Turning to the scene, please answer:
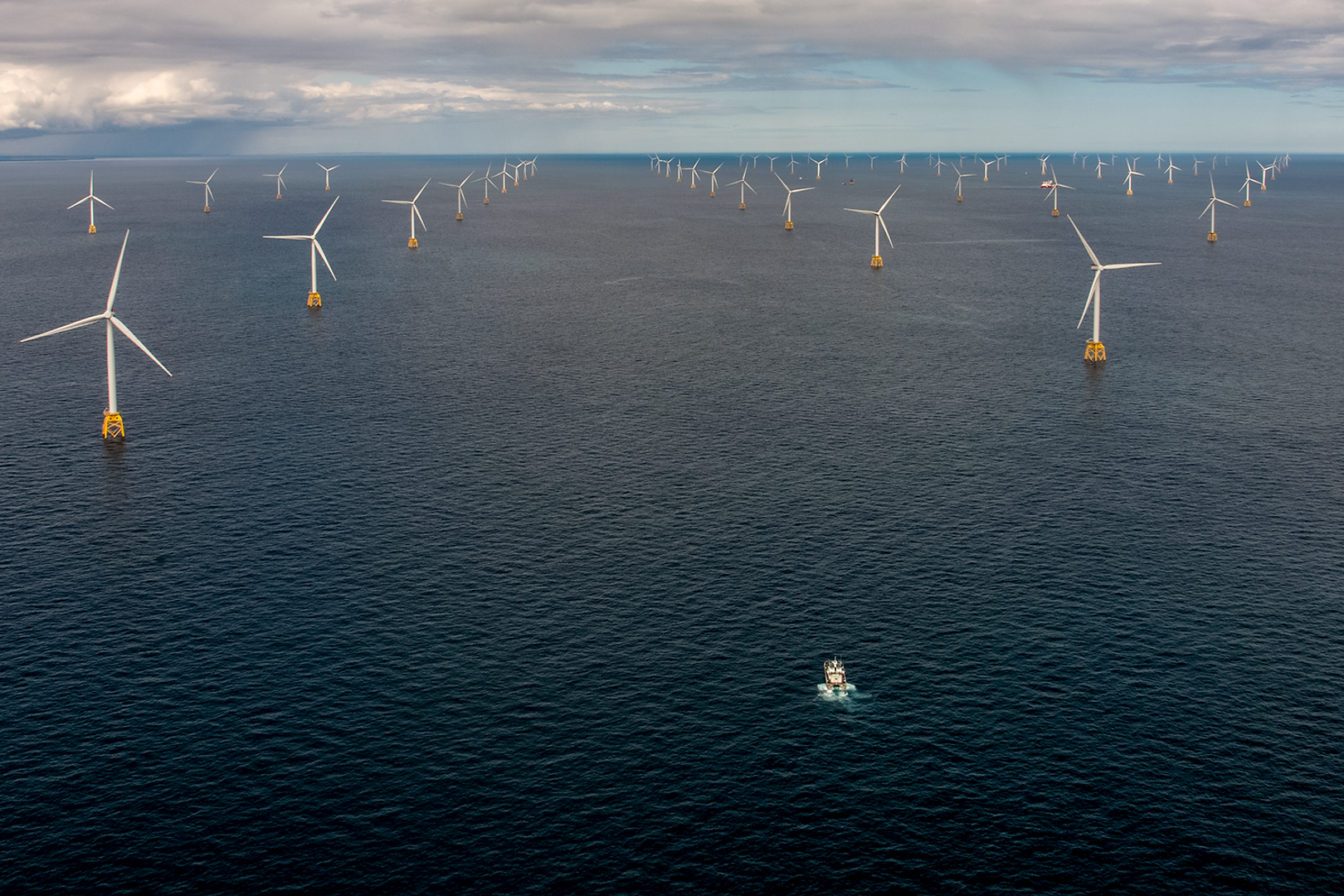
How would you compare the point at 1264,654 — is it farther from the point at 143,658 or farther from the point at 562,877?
the point at 143,658

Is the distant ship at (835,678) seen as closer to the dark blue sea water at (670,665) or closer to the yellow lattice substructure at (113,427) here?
the dark blue sea water at (670,665)

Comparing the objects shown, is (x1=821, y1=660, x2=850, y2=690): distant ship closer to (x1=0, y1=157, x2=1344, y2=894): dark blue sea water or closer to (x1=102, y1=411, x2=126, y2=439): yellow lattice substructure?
(x1=0, y1=157, x2=1344, y2=894): dark blue sea water

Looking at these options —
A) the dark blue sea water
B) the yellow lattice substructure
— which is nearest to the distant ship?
the dark blue sea water

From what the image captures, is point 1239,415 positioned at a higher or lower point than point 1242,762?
higher

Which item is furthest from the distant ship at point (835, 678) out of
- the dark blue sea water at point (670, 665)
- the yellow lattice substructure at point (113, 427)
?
the yellow lattice substructure at point (113, 427)

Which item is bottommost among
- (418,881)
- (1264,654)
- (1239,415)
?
(418,881)

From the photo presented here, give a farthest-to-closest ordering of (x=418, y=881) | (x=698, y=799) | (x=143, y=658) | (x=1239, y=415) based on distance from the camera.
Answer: (x=1239, y=415), (x=143, y=658), (x=698, y=799), (x=418, y=881)

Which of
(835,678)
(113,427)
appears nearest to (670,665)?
(835,678)

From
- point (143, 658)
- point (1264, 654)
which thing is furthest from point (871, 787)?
point (143, 658)
